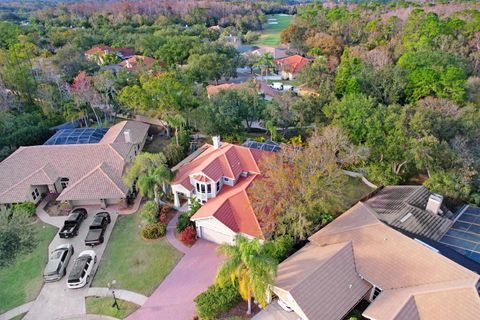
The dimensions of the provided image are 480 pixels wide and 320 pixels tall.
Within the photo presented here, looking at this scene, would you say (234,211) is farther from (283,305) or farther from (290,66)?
(290,66)

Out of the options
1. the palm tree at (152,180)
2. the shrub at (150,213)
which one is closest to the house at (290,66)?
the palm tree at (152,180)

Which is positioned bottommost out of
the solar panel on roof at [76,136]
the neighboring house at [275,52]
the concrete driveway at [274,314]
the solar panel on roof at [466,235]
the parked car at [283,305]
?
the concrete driveway at [274,314]

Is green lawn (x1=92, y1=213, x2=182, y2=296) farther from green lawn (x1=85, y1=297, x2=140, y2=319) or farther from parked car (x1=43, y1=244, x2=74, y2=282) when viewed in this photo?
parked car (x1=43, y1=244, x2=74, y2=282)

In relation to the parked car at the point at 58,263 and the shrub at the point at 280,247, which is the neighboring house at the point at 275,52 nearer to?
the shrub at the point at 280,247

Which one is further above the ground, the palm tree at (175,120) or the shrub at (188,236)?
the palm tree at (175,120)

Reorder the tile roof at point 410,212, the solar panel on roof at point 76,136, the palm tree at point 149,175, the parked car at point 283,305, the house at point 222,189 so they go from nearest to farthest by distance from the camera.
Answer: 1. the parked car at point 283,305
2. the tile roof at point 410,212
3. the house at point 222,189
4. the palm tree at point 149,175
5. the solar panel on roof at point 76,136

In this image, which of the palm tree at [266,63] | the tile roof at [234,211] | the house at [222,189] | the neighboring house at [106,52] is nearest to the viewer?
the tile roof at [234,211]

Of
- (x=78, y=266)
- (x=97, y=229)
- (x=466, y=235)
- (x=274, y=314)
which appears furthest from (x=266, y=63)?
(x=274, y=314)

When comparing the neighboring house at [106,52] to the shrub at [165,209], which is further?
the neighboring house at [106,52]
